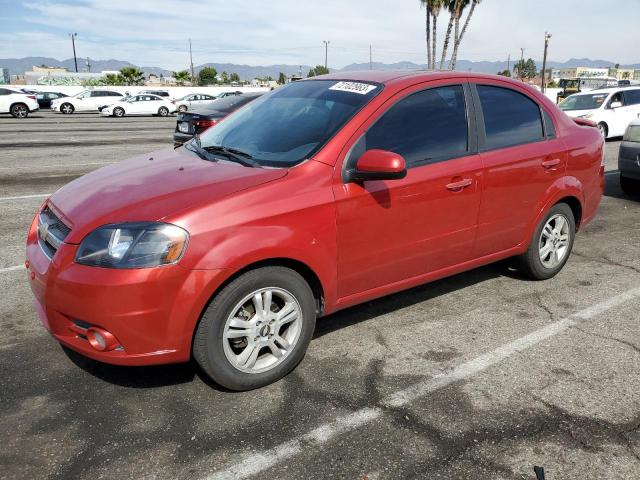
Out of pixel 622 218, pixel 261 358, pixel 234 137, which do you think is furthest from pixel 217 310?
pixel 622 218

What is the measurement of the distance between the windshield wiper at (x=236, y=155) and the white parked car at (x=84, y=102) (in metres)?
33.0

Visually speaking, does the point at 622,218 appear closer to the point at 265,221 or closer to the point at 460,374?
the point at 460,374

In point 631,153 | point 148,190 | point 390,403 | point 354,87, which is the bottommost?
point 390,403

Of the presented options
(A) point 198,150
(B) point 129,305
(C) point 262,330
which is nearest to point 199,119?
(A) point 198,150

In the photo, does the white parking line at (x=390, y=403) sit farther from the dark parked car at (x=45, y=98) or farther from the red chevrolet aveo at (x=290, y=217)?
the dark parked car at (x=45, y=98)

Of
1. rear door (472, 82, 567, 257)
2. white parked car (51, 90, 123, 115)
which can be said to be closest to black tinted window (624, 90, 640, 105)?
rear door (472, 82, 567, 257)

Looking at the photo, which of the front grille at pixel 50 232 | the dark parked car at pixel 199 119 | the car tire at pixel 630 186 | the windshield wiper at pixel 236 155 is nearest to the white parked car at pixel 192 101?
the dark parked car at pixel 199 119

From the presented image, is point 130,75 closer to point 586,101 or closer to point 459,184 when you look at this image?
point 586,101

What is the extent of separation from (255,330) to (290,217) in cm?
65

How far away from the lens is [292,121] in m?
3.71

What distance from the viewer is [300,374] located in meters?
3.30

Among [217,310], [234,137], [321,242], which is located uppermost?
[234,137]

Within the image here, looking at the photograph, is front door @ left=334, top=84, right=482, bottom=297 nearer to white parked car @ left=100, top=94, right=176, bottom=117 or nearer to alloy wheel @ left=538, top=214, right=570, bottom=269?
alloy wheel @ left=538, top=214, right=570, bottom=269

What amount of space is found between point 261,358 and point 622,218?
231 inches
